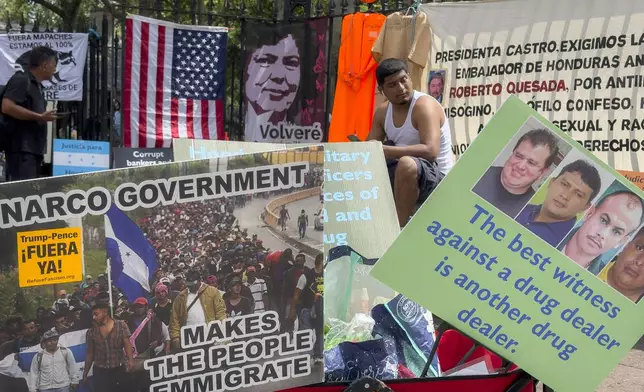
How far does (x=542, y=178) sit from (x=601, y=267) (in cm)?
29

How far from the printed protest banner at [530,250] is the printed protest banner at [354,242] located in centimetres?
30

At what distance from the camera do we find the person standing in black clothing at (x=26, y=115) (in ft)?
23.8

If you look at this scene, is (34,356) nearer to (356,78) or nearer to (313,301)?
(313,301)

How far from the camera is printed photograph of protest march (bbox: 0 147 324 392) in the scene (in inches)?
85.5

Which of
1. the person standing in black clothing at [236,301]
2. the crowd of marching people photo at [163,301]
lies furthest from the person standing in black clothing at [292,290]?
the person standing in black clothing at [236,301]

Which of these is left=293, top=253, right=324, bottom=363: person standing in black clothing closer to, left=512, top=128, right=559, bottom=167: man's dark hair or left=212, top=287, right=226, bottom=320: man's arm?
left=212, top=287, right=226, bottom=320: man's arm

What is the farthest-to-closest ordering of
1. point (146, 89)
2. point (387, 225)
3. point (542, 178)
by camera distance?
1. point (146, 89)
2. point (387, 225)
3. point (542, 178)

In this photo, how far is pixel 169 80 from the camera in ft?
30.5

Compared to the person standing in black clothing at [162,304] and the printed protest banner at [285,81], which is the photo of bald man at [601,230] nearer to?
the person standing in black clothing at [162,304]

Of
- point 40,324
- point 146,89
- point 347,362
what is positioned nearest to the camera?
point 40,324

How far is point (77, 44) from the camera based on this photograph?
9.77 m

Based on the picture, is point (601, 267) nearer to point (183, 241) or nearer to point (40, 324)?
point (183, 241)

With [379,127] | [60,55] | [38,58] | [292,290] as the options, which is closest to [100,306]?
[292,290]

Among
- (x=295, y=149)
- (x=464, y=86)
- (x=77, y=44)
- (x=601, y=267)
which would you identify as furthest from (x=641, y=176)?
(x=77, y=44)
